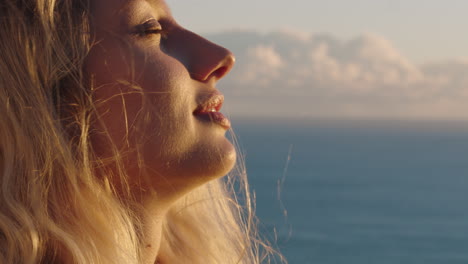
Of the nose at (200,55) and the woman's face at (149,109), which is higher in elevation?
the nose at (200,55)

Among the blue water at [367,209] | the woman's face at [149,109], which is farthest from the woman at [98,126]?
the blue water at [367,209]

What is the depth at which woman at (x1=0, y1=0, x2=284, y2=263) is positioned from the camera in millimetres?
1907

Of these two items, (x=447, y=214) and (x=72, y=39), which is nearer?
(x=72, y=39)

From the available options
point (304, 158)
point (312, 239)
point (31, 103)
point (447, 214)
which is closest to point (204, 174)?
point (31, 103)

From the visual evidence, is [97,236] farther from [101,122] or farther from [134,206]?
[101,122]

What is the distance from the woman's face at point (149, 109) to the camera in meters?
2.01

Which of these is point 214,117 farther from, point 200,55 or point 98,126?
point 98,126

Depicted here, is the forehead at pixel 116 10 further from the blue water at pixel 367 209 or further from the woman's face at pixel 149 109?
the blue water at pixel 367 209

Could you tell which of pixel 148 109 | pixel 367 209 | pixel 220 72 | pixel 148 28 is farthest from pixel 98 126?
pixel 367 209

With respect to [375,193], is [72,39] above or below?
above

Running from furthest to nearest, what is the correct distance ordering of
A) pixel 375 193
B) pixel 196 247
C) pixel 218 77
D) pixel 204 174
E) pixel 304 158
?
pixel 304 158
pixel 375 193
pixel 196 247
pixel 218 77
pixel 204 174

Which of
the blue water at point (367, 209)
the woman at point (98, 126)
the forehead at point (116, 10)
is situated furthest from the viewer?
the blue water at point (367, 209)

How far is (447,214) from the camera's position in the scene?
9175 centimetres

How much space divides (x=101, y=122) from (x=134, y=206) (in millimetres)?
322
